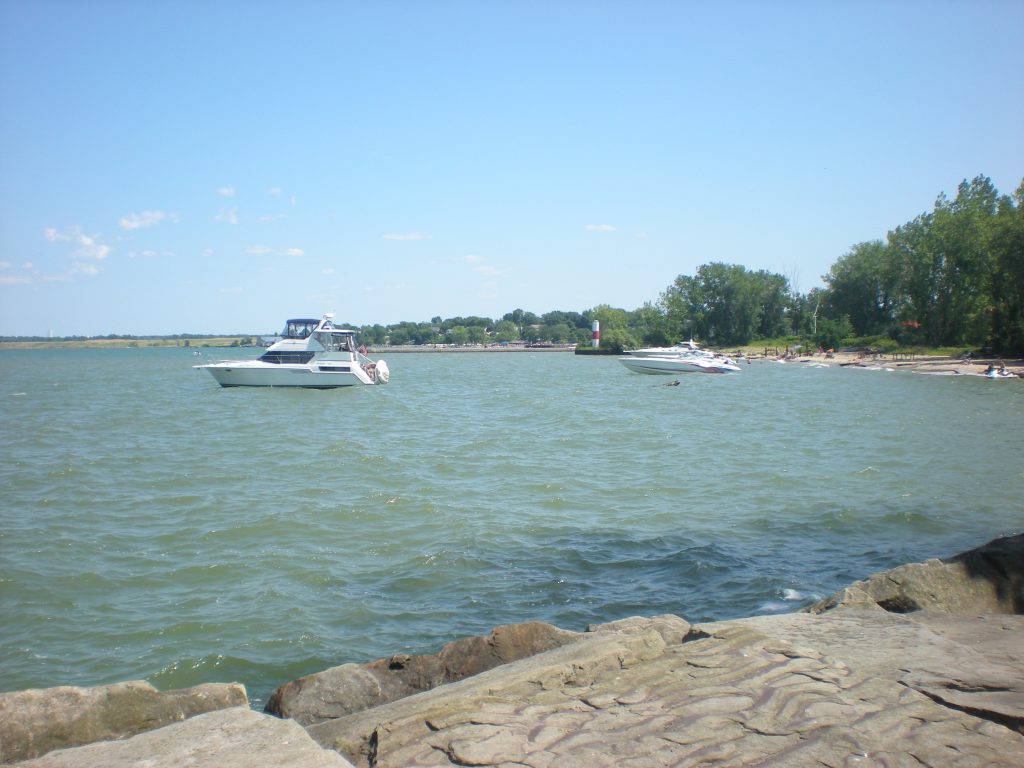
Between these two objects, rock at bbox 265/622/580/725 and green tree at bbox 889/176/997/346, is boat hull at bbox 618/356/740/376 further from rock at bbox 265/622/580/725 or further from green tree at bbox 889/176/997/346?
rock at bbox 265/622/580/725

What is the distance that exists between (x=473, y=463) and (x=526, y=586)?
390 inches

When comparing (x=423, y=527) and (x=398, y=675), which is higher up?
(x=398, y=675)

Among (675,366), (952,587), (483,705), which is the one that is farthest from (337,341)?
(483,705)

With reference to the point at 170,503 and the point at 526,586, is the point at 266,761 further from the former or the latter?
the point at 170,503

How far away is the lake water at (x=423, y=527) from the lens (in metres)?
8.58

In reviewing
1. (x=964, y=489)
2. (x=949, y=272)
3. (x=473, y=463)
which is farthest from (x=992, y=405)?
(x=949, y=272)

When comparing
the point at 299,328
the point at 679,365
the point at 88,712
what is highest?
the point at 299,328

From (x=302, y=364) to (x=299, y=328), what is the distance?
8.10 feet

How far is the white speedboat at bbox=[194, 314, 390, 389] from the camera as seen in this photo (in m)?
44.6

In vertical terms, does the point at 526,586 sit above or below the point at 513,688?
below

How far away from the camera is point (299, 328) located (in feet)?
151

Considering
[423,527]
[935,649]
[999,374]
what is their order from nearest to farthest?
1. [935,649]
2. [423,527]
3. [999,374]

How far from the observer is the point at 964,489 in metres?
15.8

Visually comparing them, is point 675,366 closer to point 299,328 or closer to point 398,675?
point 299,328
